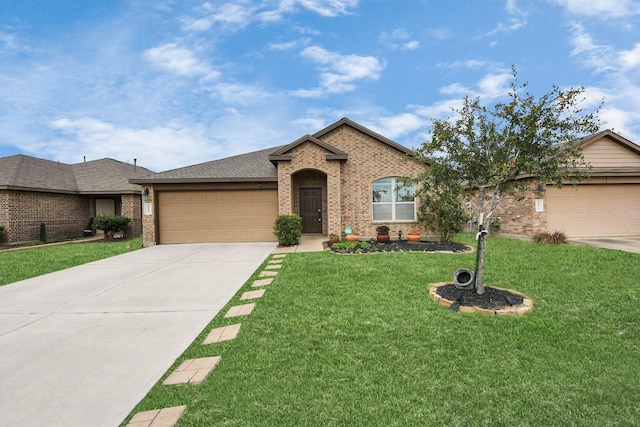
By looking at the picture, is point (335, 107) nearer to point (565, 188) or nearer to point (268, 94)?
point (268, 94)

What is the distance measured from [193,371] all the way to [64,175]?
20.9 metres

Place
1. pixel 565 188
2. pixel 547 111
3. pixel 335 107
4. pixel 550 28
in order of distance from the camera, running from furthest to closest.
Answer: pixel 335 107, pixel 565 188, pixel 550 28, pixel 547 111

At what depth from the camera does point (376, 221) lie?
13.0 meters

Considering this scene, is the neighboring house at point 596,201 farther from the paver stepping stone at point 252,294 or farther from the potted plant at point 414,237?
the paver stepping stone at point 252,294

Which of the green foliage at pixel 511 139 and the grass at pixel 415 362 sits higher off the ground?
the green foliage at pixel 511 139

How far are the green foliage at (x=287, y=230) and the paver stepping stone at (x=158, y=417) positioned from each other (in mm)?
8826

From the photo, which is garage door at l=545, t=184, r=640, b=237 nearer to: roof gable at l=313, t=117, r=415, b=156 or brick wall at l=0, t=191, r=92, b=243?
roof gable at l=313, t=117, r=415, b=156

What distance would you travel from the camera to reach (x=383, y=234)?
1184 centimetres

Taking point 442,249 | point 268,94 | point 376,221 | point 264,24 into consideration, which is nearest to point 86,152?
point 268,94

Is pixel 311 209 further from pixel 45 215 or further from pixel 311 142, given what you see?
pixel 45 215

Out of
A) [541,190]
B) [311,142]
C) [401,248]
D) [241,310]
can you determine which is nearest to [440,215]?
[401,248]

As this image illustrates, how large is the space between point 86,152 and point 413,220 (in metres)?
24.9

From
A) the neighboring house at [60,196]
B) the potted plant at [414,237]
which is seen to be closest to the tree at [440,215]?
the potted plant at [414,237]

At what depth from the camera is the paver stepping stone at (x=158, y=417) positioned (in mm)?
2201
